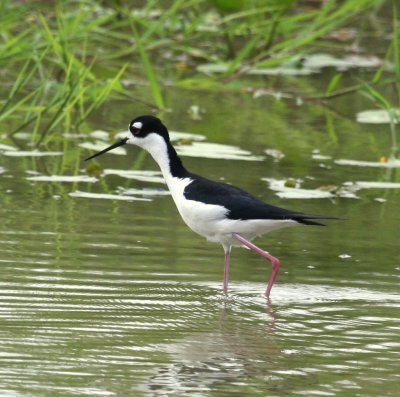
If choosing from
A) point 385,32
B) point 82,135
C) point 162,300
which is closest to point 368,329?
point 162,300

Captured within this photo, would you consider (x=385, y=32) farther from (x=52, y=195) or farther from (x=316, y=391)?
(x=316, y=391)

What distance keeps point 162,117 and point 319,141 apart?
1.31 m

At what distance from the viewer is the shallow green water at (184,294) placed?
5242 millimetres

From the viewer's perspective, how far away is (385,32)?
15680 millimetres

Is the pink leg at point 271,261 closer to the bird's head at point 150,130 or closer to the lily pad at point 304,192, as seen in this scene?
the bird's head at point 150,130

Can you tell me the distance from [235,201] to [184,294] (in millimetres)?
609

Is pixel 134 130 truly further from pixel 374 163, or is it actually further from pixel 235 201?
pixel 374 163

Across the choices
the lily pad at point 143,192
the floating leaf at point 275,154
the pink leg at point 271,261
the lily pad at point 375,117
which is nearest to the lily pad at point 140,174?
the lily pad at point 143,192

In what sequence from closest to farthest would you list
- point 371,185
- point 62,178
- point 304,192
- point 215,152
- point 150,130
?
point 150,130, point 304,192, point 62,178, point 371,185, point 215,152

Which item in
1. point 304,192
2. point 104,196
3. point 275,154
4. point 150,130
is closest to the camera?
point 150,130

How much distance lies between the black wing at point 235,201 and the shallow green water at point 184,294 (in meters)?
0.35

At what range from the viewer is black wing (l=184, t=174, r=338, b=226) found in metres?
6.68

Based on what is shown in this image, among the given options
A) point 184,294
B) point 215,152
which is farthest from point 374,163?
point 184,294

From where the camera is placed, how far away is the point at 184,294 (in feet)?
21.4
